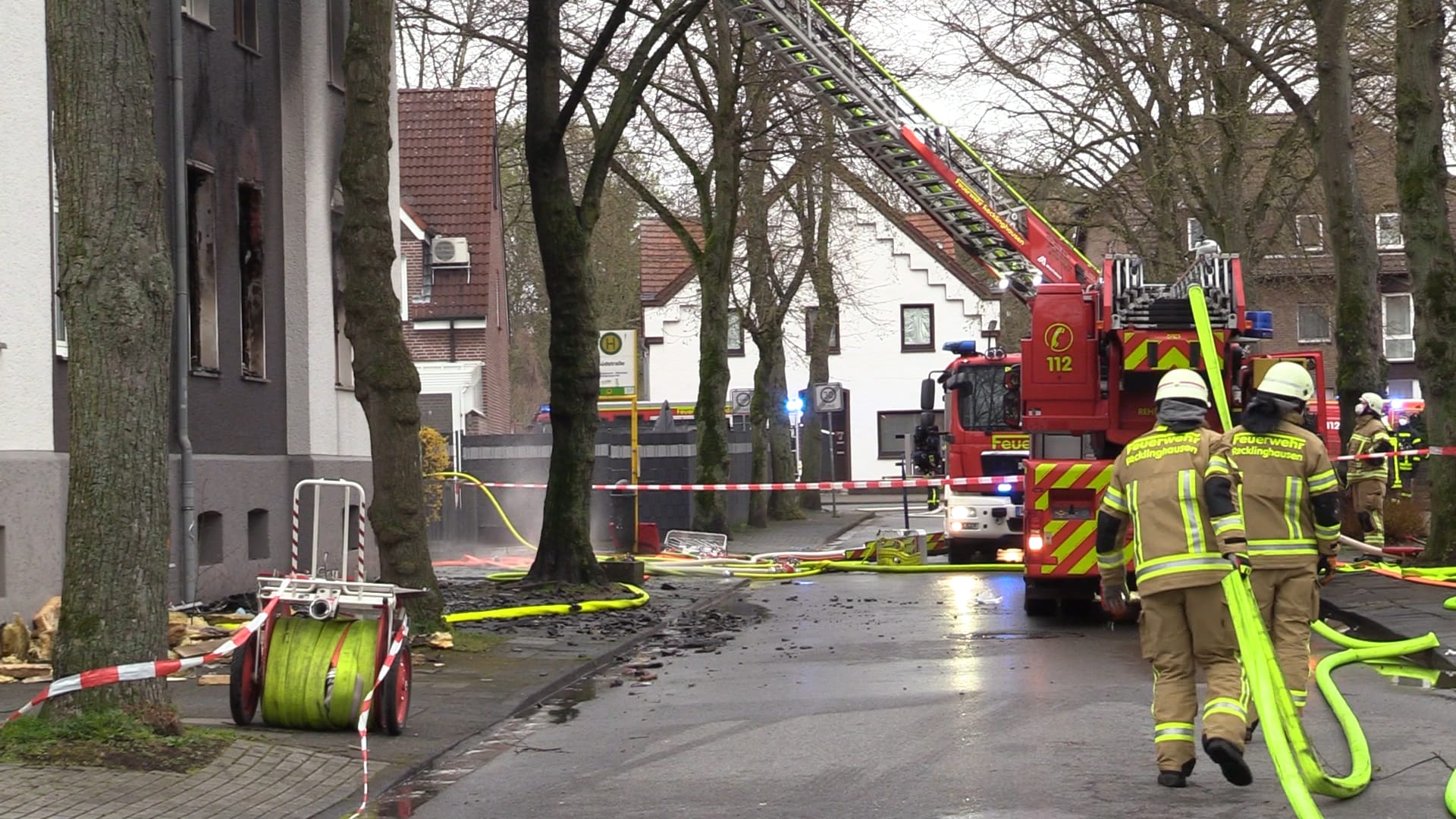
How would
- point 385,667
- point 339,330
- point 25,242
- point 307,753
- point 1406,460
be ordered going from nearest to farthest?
point 307,753, point 385,667, point 25,242, point 339,330, point 1406,460

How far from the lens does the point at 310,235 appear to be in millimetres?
20578

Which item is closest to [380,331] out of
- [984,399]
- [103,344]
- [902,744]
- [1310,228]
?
[103,344]

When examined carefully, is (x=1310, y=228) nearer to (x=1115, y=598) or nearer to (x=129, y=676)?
(x=1115, y=598)

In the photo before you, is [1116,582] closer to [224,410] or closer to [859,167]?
[224,410]

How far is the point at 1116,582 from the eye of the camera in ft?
29.1

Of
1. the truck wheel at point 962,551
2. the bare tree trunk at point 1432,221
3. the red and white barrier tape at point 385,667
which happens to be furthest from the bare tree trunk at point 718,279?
the red and white barrier tape at point 385,667

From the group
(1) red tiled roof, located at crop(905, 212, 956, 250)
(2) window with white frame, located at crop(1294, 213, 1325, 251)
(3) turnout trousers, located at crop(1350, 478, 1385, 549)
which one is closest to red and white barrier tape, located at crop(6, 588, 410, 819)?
(3) turnout trousers, located at crop(1350, 478, 1385, 549)

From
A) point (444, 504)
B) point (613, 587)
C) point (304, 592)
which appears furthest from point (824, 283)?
point (304, 592)

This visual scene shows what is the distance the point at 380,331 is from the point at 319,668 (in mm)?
4686

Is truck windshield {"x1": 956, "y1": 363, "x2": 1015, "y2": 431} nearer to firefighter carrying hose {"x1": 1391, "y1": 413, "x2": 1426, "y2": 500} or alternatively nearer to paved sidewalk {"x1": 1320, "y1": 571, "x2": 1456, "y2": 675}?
firefighter carrying hose {"x1": 1391, "y1": 413, "x2": 1426, "y2": 500}

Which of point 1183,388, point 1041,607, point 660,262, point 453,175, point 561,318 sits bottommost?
point 1041,607

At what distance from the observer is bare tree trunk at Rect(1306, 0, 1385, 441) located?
20.6 metres

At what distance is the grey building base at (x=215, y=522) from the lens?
13.5 m

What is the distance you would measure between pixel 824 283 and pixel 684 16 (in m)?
19.7
